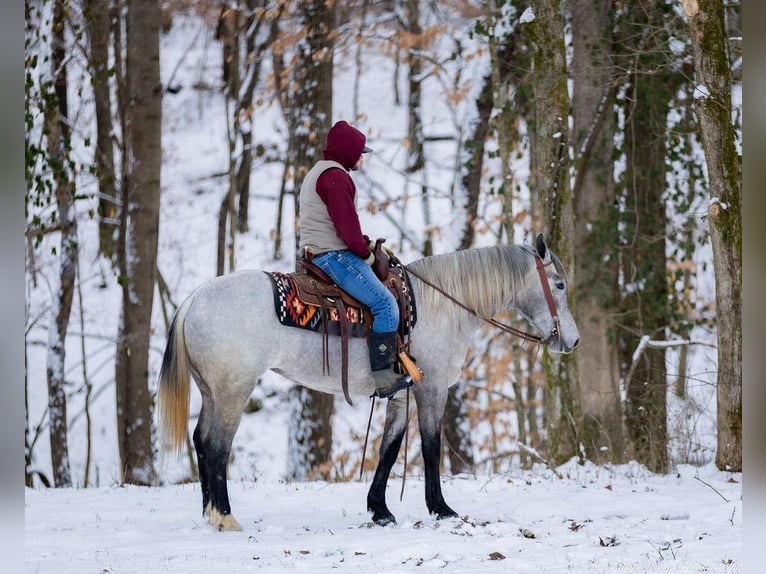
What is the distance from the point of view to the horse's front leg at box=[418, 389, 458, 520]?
6305 millimetres

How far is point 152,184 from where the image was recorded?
39.0 feet

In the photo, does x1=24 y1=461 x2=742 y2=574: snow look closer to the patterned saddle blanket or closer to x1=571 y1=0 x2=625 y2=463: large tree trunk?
the patterned saddle blanket

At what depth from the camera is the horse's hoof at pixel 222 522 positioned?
19.5 feet

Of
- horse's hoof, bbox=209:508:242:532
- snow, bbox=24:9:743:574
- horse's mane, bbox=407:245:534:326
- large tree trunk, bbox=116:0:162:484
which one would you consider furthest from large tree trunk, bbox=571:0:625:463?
Result: horse's hoof, bbox=209:508:242:532

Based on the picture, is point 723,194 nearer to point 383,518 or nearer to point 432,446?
point 432,446

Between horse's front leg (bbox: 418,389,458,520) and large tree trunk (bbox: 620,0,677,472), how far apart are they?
5553mm

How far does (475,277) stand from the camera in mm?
6543

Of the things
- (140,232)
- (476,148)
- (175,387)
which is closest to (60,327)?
(140,232)

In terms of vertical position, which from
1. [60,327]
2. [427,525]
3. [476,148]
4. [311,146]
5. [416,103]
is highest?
[416,103]

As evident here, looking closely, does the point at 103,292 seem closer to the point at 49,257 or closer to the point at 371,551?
the point at 49,257

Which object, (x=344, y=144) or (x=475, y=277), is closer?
(x=344, y=144)

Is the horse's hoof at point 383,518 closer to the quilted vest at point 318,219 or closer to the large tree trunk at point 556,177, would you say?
the quilted vest at point 318,219

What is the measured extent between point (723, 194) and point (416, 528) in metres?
3.81
